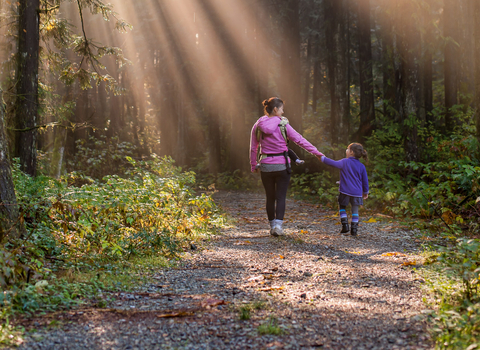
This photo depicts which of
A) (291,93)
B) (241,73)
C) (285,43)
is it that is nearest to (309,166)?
(291,93)

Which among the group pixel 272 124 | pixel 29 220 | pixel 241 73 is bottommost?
pixel 29 220

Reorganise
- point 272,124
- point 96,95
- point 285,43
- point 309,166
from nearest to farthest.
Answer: point 272,124 → point 309,166 → point 285,43 → point 96,95

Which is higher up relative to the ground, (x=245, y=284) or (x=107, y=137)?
(x=107, y=137)

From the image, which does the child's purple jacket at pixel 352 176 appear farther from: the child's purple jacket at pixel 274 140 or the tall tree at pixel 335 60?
the tall tree at pixel 335 60

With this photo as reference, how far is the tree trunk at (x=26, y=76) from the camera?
10.6 meters

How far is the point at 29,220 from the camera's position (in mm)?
6176

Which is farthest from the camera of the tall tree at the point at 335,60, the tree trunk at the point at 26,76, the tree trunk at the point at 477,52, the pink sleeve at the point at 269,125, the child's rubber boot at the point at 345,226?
the tall tree at the point at 335,60

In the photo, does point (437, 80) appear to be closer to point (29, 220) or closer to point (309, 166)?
point (309, 166)

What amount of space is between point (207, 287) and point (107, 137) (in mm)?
21899

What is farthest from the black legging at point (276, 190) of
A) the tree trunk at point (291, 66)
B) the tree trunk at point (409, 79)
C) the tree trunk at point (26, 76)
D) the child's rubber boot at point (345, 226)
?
the tree trunk at point (291, 66)

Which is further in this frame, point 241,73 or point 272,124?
point 241,73

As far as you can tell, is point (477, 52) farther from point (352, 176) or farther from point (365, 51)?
point (365, 51)

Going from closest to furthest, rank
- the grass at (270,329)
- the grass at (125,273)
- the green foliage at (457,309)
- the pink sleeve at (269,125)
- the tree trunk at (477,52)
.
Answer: the green foliage at (457,309) → the grass at (270,329) → the grass at (125,273) → the pink sleeve at (269,125) → the tree trunk at (477,52)

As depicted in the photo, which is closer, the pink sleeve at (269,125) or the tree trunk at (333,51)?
the pink sleeve at (269,125)
